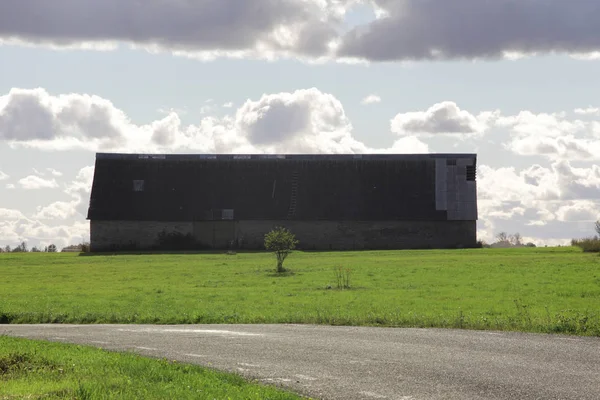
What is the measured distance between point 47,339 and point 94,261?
44245 millimetres

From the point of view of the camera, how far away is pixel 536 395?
10.3 metres

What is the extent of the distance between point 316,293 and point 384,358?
18.2 m

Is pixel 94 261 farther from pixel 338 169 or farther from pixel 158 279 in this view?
pixel 338 169

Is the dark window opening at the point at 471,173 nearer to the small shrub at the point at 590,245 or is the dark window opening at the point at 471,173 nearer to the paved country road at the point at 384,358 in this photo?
the small shrub at the point at 590,245

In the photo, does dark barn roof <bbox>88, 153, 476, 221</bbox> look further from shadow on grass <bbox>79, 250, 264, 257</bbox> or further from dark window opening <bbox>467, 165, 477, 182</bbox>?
shadow on grass <bbox>79, 250, 264, 257</bbox>

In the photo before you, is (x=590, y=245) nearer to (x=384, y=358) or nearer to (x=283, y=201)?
(x=283, y=201)

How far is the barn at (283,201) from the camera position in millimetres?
73250

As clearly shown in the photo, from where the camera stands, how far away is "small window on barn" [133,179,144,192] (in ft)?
248

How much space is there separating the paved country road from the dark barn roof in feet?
180

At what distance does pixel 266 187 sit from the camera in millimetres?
76250

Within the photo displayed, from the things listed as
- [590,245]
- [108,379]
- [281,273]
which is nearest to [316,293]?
[281,273]

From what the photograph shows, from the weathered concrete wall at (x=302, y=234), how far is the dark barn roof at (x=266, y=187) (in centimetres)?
63

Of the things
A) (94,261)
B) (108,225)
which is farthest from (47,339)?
(108,225)

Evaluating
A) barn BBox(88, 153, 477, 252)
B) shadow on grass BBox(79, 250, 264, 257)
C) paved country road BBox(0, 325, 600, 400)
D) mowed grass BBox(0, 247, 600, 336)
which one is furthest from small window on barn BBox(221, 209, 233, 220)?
paved country road BBox(0, 325, 600, 400)
